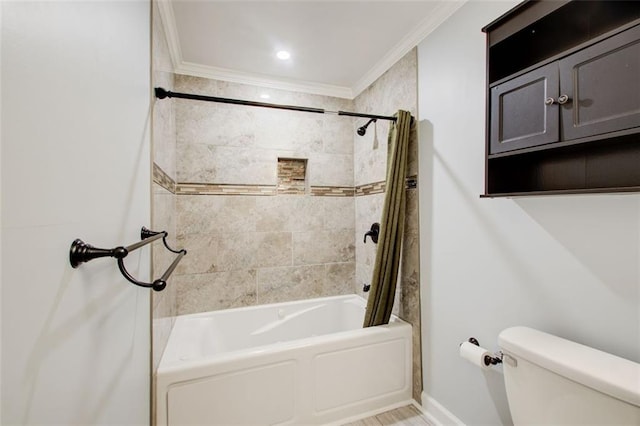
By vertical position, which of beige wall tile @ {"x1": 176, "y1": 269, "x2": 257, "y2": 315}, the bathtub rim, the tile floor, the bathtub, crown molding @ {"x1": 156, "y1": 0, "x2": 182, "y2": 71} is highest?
crown molding @ {"x1": 156, "y1": 0, "x2": 182, "y2": 71}

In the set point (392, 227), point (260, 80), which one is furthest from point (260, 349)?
point (260, 80)

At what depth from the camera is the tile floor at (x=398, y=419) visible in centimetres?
179

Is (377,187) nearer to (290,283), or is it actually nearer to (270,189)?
(270,189)

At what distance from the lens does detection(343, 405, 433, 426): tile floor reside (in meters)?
1.79

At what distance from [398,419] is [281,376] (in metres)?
0.85

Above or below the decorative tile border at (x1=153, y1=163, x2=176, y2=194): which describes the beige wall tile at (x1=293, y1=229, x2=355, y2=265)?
below

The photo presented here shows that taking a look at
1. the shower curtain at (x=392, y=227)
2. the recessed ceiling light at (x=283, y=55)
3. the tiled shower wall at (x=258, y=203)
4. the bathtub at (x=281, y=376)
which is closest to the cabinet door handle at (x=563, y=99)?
the shower curtain at (x=392, y=227)

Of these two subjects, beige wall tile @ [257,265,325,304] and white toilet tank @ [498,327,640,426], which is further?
beige wall tile @ [257,265,325,304]

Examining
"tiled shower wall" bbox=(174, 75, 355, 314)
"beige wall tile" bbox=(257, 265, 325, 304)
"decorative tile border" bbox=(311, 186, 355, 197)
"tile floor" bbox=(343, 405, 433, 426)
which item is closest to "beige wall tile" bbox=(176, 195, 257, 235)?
"tiled shower wall" bbox=(174, 75, 355, 314)

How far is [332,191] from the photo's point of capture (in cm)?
282

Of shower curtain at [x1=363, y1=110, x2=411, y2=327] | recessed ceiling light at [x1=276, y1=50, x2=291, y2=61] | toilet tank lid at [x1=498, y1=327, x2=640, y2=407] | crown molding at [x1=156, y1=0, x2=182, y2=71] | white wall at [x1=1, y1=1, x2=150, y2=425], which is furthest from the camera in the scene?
recessed ceiling light at [x1=276, y1=50, x2=291, y2=61]

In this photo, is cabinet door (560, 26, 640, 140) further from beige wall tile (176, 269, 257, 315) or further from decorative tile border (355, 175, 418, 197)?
beige wall tile (176, 269, 257, 315)

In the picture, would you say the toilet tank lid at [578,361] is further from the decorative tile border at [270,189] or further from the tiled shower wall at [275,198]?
the decorative tile border at [270,189]

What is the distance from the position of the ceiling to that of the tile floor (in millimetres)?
2534
